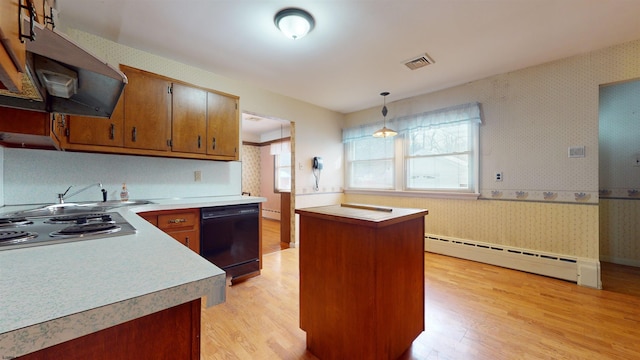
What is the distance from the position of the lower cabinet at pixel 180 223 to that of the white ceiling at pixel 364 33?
160 cm

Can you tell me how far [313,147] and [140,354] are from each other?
12.7 ft

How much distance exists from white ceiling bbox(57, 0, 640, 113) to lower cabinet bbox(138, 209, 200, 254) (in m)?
1.60

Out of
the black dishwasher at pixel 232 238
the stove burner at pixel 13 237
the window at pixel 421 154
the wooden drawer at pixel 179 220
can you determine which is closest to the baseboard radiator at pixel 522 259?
the window at pixel 421 154

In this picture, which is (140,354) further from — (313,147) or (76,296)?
(313,147)

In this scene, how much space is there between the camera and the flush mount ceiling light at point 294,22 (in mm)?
1912

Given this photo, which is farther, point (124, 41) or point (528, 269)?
point (528, 269)

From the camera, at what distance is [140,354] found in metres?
0.53

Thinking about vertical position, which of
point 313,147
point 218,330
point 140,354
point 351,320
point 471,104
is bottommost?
point 218,330

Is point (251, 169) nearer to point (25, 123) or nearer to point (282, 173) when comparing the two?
point (282, 173)

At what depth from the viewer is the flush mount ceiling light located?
1.91 metres

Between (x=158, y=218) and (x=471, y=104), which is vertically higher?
(x=471, y=104)

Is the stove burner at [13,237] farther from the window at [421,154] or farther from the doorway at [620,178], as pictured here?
the doorway at [620,178]

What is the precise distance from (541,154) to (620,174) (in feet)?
4.16

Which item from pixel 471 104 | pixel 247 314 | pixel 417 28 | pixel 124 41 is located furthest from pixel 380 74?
pixel 247 314
